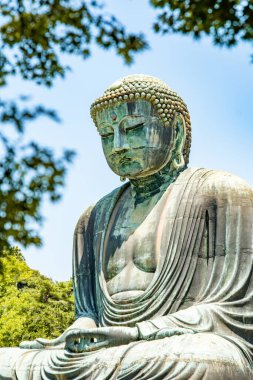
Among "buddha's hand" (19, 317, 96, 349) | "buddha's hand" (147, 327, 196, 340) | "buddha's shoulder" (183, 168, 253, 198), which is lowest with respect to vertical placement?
"buddha's hand" (147, 327, 196, 340)

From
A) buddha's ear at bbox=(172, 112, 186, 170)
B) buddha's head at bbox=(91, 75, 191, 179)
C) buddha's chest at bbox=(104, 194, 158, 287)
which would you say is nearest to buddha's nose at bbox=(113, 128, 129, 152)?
buddha's head at bbox=(91, 75, 191, 179)

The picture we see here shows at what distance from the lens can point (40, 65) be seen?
30.6 feet

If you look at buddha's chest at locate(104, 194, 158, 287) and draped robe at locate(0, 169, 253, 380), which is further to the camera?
buddha's chest at locate(104, 194, 158, 287)

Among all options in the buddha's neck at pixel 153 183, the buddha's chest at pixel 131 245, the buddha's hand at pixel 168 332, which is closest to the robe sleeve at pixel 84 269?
the buddha's chest at pixel 131 245

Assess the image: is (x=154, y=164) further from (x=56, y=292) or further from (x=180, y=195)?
(x=56, y=292)

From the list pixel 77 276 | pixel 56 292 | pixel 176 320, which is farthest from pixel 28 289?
pixel 176 320

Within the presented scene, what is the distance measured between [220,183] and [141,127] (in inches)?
41.4

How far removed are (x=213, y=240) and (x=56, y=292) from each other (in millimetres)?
12760

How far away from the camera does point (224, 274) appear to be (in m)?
13.1

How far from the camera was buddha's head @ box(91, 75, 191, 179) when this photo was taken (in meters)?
13.8

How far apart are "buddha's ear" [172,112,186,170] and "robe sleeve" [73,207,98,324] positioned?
3.93 ft

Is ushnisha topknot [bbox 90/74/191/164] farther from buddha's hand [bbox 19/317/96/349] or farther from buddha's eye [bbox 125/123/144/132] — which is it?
buddha's hand [bbox 19/317/96/349]

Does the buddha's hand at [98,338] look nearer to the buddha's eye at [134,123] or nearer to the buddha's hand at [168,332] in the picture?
the buddha's hand at [168,332]

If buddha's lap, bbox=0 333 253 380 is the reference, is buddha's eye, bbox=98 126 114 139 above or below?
above
